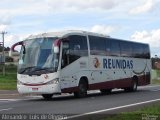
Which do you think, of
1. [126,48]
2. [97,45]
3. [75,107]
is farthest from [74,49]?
[126,48]

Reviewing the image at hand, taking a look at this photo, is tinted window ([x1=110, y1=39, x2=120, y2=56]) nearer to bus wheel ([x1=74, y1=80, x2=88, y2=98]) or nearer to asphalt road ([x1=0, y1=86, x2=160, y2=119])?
bus wheel ([x1=74, y1=80, x2=88, y2=98])

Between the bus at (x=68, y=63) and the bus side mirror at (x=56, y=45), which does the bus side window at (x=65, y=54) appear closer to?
the bus at (x=68, y=63)

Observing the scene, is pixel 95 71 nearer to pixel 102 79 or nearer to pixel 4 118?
pixel 102 79

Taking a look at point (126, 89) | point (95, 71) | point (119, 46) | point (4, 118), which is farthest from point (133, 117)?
point (126, 89)

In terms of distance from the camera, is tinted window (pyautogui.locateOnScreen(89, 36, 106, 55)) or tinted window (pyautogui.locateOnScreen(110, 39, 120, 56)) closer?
tinted window (pyautogui.locateOnScreen(89, 36, 106, 55))

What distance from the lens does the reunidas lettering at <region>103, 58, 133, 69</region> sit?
29291 mm

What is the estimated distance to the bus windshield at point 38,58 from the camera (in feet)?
78.2

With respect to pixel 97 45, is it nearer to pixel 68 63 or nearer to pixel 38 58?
pixel 68 63

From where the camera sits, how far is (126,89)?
33.8 m

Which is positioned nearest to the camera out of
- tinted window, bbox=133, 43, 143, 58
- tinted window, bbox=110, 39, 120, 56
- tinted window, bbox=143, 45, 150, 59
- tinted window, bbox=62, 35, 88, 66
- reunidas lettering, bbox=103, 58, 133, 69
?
tinted window, bbox=62, 35, 88, 66

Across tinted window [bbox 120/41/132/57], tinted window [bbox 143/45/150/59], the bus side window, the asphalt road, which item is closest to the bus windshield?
the bus side window

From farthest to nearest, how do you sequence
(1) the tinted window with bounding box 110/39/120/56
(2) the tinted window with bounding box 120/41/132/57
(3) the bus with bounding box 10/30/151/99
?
(2) the tinted window with bounding box 120/41/132/57 → (1) the tinted window with bounding box 110/39/120/56 → (3) the bus with bounding box 10/30/151/99

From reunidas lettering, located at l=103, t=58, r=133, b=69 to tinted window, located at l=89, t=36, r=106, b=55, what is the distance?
70cm


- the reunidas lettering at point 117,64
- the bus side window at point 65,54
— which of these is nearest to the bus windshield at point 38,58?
the bus side window at point 65,54
